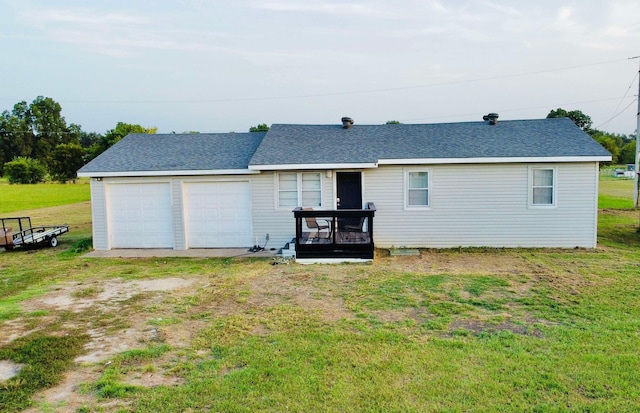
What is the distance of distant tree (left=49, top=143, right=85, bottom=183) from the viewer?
47969 mm

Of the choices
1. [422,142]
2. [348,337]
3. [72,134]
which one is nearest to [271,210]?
[422,142]

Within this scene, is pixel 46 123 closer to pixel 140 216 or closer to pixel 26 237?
pixel 26 237

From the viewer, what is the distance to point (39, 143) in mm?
68000

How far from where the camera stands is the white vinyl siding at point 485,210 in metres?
11.6

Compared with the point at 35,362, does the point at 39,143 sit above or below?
above

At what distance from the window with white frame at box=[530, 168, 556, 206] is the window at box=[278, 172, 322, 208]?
20.5 feet

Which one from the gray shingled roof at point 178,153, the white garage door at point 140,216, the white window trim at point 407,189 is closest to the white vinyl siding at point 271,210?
the gray shingled roof at point 178,153

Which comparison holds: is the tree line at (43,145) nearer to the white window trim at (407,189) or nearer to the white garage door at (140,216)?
the white garage door at (140,216)

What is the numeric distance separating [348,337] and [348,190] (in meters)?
7.45

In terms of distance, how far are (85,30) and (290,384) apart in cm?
2008

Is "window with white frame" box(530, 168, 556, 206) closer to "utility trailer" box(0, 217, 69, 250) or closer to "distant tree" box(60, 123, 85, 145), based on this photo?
"utility trailer" box(0, 217, 69, 250)

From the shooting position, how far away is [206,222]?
12.3 m

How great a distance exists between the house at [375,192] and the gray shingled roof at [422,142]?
0.06m

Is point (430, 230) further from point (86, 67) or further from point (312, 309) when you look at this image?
point (86, 67)
